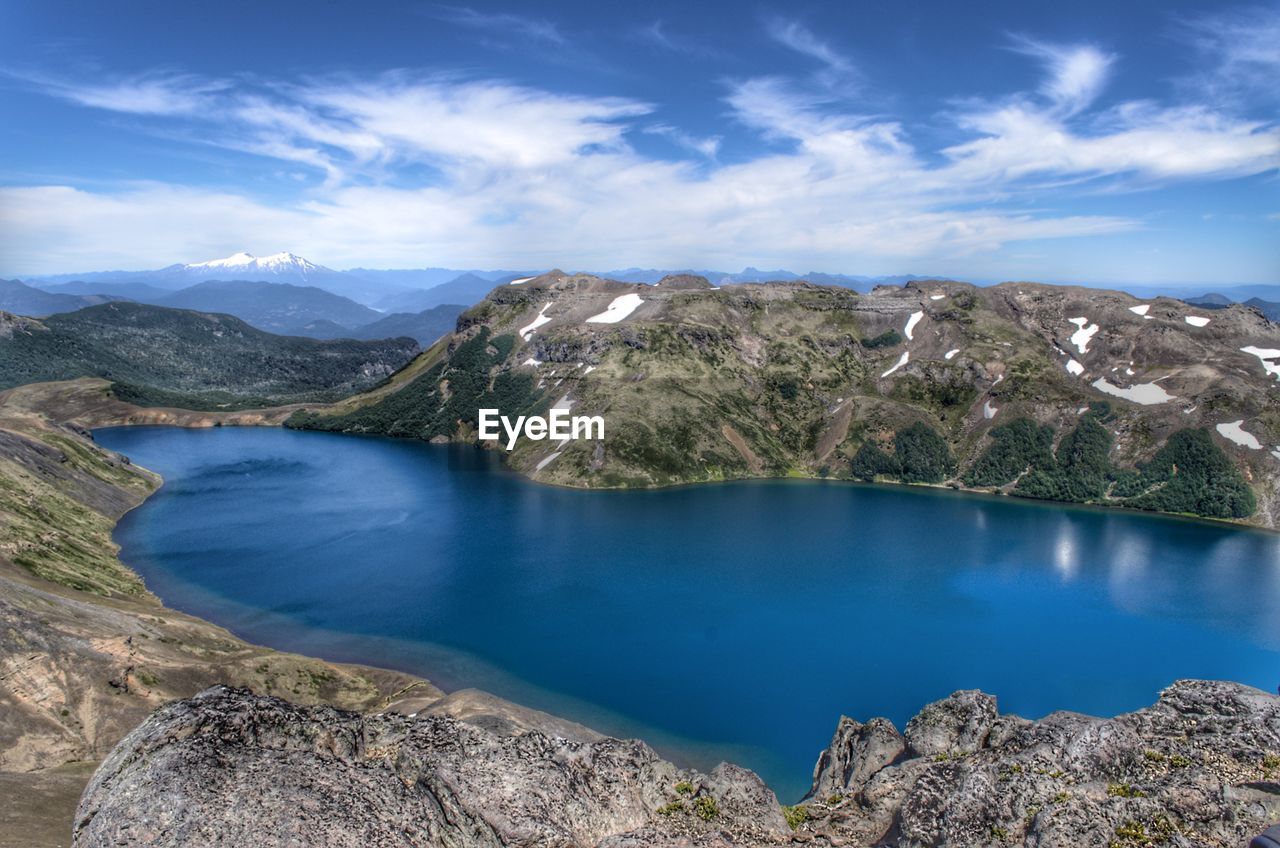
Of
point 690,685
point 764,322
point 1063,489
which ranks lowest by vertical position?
point 690,685

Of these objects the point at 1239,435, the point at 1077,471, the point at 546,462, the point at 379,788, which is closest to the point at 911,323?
the point at 1077,471

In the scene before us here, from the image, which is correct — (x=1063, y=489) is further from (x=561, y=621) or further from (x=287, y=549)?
(x=287, y=549)

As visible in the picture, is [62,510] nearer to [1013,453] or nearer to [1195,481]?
[1013,453]

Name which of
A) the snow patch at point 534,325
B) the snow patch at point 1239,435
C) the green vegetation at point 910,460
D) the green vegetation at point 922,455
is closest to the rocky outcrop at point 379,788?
the green vegetation at point 910,460

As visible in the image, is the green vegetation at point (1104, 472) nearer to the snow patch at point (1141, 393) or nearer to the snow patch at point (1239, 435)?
the snow patch at point (1239, 435)

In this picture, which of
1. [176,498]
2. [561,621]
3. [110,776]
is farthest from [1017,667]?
[176,498]

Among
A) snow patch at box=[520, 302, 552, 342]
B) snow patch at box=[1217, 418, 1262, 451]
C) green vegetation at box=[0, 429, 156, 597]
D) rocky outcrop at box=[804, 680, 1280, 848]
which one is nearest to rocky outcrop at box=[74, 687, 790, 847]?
rocky outcrop at box=[804, 680, 1280, 848]

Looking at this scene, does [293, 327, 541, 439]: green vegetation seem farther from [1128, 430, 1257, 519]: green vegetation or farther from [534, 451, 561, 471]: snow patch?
[1128, 430, 1257, 519]: green vegetation
